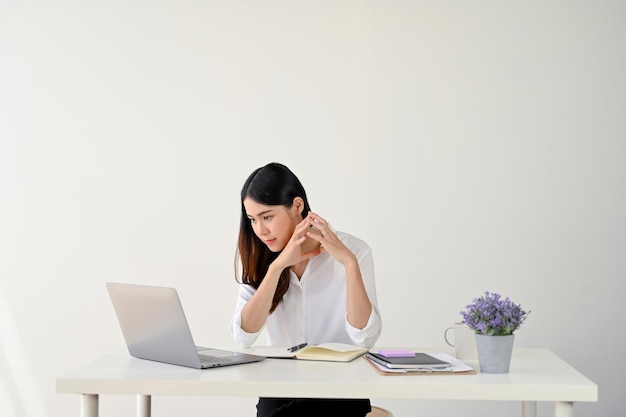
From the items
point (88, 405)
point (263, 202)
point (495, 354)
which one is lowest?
point (88, 405)

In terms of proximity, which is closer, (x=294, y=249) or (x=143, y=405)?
(x=143, y=405)

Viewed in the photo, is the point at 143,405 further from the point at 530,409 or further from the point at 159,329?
the point at 530,409

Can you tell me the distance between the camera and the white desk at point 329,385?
171 centimetres

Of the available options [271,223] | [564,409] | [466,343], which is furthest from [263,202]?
[564,409]

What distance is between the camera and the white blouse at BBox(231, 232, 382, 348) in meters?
2.60

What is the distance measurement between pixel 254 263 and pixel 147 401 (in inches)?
24.0

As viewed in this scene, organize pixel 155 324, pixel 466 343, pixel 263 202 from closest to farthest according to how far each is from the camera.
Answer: pixel 155 324
pixel 466 343
pixel 263 202

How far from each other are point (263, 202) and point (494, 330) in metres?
0.96

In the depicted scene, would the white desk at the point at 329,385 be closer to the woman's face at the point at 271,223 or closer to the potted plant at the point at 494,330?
the potted plant at the point at 494,330

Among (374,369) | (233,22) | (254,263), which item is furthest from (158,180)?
(374,369)

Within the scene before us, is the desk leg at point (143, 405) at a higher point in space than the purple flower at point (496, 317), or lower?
lower

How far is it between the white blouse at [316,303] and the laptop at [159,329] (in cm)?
51

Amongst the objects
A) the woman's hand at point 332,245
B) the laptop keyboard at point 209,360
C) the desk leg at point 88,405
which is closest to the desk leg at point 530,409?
the woman's hand at point 332,245

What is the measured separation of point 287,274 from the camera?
2.61 metres
